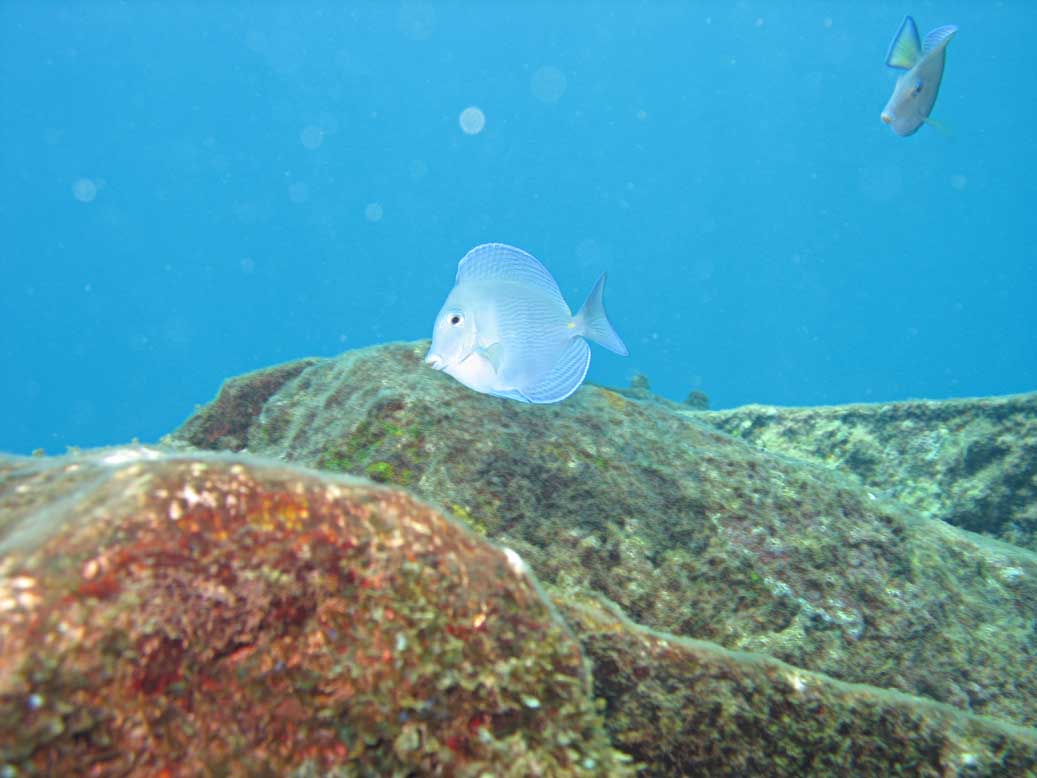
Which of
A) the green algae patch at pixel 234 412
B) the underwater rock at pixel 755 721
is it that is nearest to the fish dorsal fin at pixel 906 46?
the underwater rock at pixel 755 721

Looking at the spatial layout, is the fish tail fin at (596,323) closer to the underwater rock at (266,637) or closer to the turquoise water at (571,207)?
the underwater rock at (266,637)

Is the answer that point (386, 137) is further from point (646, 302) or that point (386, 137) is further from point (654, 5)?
point (646, 302)

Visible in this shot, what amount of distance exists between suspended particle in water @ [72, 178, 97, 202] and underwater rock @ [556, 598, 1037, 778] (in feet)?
385

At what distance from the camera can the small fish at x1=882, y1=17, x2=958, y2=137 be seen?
3693 mm

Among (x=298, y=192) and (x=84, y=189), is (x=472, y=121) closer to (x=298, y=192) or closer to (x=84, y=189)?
(x=298, y=192)

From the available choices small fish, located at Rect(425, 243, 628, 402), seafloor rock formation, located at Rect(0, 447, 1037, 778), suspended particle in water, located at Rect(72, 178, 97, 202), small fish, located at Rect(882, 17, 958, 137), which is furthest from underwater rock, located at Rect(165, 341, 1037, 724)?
suspended particle in water, located at Rect(72, 178, 97, 202)

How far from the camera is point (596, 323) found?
2.96 meters

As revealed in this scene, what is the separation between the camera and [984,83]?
7712cm

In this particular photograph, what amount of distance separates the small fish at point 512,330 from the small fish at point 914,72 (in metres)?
2.86

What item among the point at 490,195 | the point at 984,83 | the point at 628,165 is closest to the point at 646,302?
the point at 628,165

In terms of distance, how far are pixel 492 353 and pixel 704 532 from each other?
4.82ft

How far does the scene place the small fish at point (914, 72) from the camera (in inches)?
145

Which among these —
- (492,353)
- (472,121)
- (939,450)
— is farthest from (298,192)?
(492,353)

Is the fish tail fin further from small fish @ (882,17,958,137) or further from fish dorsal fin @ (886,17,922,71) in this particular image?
fish dorsal fin @ (886,17,922,71)
